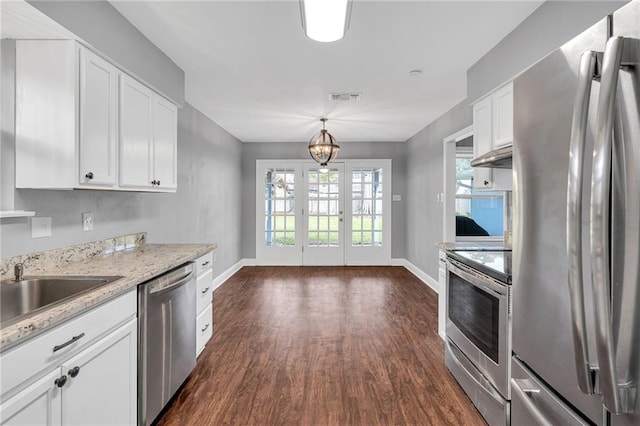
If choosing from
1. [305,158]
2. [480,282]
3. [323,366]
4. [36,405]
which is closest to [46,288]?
[36,405]

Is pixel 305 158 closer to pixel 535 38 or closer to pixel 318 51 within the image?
pixel 318 51

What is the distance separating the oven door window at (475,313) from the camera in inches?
71.6

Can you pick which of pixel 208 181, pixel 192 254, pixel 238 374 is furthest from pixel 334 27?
pixel 208 181

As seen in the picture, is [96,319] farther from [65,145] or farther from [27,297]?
[65,145]

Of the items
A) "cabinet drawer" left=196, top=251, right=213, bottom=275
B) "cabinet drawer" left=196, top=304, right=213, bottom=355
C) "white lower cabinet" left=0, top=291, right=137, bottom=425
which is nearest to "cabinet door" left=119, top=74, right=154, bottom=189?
"cabinet drawer" left=196, top=251, right=213, bottom=275

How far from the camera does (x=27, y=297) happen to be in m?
1.60

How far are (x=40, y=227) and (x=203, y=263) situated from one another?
3.34 ft

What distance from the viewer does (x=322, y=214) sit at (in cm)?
646

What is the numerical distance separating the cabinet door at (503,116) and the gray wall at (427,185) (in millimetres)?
1285

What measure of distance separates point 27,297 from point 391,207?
565 centimetres

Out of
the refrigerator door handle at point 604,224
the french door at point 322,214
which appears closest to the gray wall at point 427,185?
the french door at point 322,214

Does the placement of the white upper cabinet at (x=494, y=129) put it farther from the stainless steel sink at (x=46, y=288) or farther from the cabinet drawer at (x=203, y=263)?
the stainless steel sink at (x=46, y=288)

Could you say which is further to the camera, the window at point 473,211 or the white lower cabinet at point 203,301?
the window at point 473,211

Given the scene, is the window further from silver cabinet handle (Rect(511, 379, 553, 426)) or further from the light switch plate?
the light switch plate
